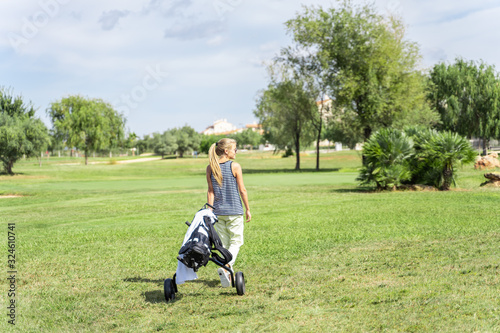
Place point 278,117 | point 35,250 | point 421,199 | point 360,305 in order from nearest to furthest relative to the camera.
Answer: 1. point 360,305
2. point 35,250
3. point 421,199
4. point 278,117

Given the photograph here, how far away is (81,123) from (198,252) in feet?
237

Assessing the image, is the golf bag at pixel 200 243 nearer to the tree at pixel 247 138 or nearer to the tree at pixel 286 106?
the tree at pixel 286 106

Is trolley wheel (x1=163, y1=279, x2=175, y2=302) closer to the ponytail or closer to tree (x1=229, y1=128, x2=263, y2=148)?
the ponytail

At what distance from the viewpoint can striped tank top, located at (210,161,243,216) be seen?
6664 mm

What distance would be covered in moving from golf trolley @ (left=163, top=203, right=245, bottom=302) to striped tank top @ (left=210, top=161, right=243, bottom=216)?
0.17 meters

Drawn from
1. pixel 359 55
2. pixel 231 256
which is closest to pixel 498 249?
pixel 231 256

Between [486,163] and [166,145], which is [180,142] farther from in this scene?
[486,163]

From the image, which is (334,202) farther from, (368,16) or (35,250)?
(368,16)

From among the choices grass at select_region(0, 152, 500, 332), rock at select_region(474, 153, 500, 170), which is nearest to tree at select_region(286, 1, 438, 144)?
rock at select_region(474, 153, 500, 170)

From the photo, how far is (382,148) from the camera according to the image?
21.2 metres

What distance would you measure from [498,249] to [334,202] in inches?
383

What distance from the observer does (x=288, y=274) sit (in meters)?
7.48

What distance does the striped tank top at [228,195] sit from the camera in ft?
21.9

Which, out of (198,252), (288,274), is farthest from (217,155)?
(288,274)
